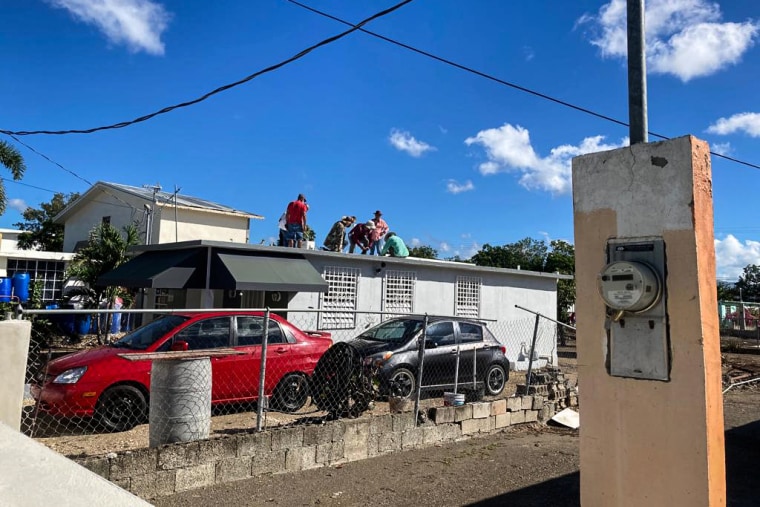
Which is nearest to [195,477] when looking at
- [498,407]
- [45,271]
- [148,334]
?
[148,334]

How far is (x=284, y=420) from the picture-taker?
742cm

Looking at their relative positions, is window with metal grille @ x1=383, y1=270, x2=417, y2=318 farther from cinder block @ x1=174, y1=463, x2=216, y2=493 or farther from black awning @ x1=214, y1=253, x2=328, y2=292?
cinder block @ x1=174, y1=463, x2=216, y2=493

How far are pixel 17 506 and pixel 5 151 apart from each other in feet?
54.0

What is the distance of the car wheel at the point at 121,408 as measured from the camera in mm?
6645

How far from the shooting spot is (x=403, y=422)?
6.70m

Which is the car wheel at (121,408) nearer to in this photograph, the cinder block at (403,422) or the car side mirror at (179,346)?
the car side mirror at (179,346)

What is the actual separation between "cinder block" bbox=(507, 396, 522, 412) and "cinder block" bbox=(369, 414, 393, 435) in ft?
7.47

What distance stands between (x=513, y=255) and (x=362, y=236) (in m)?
44.4

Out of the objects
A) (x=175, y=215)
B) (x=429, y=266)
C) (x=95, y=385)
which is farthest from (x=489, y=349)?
(x=175, y=215)

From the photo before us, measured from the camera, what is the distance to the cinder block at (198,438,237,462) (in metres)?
5.16

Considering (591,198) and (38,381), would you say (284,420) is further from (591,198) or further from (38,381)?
(591,198)

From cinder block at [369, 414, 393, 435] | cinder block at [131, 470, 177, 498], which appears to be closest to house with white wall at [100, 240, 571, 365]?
cinder block at [369, 414, 393, 435]

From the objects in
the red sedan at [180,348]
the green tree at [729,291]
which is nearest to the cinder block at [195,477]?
the red sedan at [180,348]

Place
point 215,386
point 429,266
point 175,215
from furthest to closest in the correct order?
1. point 175,215
2. point 429,266
3. point 215,386
